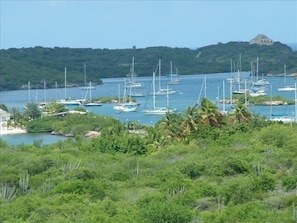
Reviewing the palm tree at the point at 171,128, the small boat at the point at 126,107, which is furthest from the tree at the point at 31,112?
the palm tree at the point at 171,128

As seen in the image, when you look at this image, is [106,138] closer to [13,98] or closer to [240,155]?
[240,155]

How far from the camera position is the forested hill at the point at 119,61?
10838 centimetres

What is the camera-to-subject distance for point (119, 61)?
132375 millimetres

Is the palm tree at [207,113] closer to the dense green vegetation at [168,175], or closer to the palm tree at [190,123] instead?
the dense green vegetation at [168,175]

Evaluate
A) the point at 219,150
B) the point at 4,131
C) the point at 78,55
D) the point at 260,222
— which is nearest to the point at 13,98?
the point at 4,131

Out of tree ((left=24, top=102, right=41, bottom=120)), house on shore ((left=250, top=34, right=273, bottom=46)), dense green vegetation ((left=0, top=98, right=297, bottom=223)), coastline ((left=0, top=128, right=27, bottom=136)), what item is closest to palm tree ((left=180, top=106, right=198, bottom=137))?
dense green vegetation ((left=0, top=98, right=297, bottom=223))

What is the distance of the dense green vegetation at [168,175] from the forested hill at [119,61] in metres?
69.3

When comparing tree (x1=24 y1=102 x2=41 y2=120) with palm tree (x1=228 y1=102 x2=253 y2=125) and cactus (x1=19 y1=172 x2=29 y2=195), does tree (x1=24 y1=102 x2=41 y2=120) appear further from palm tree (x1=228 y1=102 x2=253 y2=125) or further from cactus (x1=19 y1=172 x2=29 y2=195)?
cactus (x1=19 y1=172 x2=29 y2=195)

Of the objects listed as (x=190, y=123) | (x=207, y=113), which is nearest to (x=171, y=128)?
(x=190, y=123)

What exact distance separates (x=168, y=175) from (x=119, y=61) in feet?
357

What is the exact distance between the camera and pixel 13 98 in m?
90.1

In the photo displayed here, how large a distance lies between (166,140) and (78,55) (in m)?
104

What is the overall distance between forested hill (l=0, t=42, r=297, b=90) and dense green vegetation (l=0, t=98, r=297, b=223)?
69.3m

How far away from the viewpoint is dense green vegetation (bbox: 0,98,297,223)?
1906cm
